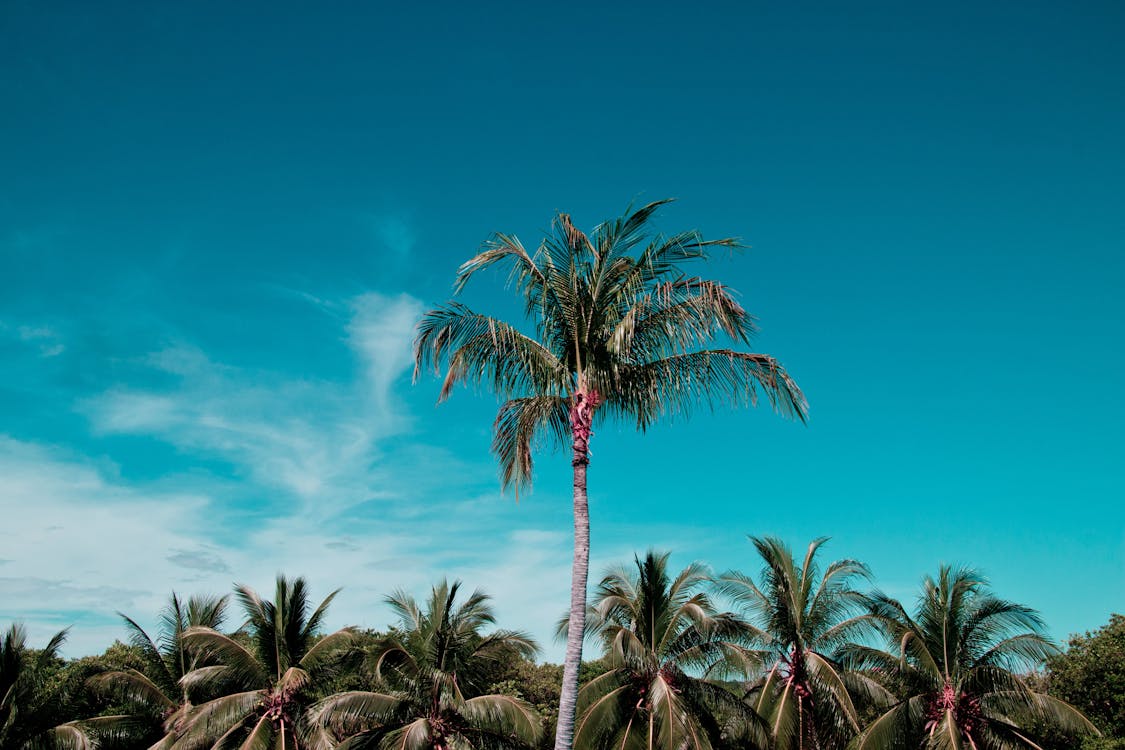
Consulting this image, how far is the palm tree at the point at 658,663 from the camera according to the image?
68.6 feet

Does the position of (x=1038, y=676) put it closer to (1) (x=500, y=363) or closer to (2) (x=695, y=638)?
(2) (x=695, y=638)

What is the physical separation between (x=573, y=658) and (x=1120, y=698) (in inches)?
740

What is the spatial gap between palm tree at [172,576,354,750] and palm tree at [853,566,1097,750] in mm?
14643

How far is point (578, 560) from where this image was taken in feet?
45.0

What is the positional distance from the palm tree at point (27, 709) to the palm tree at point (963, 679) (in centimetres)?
2094

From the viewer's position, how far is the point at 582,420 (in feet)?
45.6

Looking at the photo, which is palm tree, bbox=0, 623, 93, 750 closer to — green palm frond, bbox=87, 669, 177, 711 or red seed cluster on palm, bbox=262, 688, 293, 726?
green palm frond, bbox=87, 669, 177, 711

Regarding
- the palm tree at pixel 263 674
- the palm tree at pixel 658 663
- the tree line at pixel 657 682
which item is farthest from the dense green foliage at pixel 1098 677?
the palm tree at pixel 263 674

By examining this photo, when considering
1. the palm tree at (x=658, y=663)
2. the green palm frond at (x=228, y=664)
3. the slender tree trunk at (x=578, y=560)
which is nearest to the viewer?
the slender tree trunk at (x=578, y=560)

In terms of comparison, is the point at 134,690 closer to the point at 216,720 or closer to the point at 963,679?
the point at 216,720

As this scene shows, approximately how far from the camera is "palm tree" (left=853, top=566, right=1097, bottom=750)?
69.1ft

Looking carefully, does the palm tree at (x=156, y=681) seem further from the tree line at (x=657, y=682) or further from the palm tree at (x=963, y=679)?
the palm tree at (x=963, y=679)

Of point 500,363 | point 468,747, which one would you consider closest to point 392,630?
point 468,747

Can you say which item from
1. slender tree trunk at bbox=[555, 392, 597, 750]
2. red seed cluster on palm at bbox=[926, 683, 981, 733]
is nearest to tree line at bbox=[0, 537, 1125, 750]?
red seed cluster on palm at bbox=[926, 683, 981, 733]
